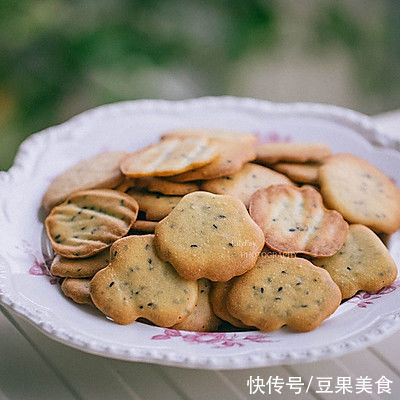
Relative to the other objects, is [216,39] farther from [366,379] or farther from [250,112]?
[366,379]

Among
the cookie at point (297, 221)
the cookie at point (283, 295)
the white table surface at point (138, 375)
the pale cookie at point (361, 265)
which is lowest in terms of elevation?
the white table surface at point (138, 375)

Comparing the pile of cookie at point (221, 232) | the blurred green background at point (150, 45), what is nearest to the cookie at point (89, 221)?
the pile of cookie at point (221, 232)

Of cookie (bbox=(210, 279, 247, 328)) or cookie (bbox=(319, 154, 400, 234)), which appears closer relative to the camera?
cookie (bbox=(210, 279, 247, 328))

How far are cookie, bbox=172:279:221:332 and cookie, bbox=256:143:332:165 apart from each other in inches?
11.1

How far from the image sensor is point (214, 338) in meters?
0.72

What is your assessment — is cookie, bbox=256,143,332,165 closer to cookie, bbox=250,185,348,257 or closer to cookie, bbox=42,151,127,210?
cookie, bbox=250,185,348,257

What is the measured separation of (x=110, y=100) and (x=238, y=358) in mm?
1163

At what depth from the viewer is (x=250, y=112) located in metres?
1.19

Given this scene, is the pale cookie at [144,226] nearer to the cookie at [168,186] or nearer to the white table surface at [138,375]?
the cookie at [168,186]

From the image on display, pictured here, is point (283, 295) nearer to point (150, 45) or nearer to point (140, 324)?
point (140, 324)

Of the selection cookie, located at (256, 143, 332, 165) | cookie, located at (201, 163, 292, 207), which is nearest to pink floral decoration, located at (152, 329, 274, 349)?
cookie, located at (201, 163, 292, 207)

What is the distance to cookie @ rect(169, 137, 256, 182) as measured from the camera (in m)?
0.90

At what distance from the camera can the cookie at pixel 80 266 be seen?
32.1 inches

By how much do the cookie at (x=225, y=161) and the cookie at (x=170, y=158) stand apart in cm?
1
